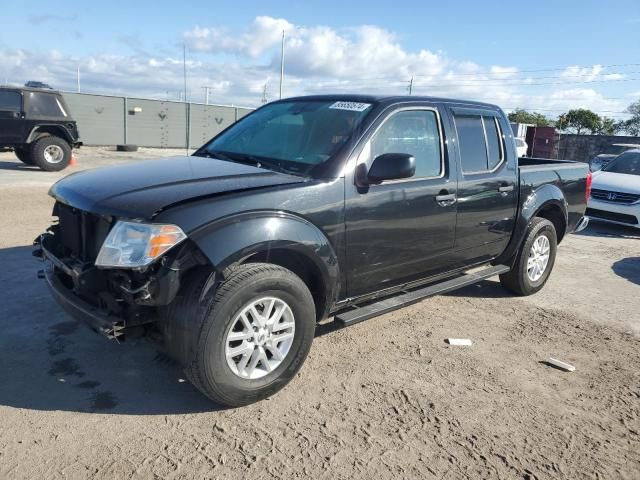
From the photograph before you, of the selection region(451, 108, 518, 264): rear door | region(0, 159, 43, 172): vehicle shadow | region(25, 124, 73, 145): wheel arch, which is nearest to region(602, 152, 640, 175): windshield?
region(451, 108, 518, 264): rear door

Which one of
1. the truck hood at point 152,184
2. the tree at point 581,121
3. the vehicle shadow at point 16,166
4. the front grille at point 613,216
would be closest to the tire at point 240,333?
the truck hood at point 152,184

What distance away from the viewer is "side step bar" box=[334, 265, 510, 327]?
3627 mm

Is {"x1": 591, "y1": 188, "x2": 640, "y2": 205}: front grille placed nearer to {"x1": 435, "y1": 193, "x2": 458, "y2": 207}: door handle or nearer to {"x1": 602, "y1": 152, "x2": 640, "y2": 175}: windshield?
{"x1": 602, "y1": 152, "x2": 640, "y2": 175}: windshield

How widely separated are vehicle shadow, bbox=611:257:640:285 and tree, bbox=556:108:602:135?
2118 inches

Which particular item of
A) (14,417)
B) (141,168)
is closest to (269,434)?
(14,417)

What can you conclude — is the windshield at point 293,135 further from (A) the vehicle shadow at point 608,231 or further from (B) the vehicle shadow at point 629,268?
(A) the vehicle shadow at point 608,231

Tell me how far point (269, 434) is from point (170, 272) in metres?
1.06

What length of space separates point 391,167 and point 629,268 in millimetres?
5213

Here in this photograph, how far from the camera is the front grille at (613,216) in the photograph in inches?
376

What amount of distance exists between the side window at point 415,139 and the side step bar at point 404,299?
0.93m

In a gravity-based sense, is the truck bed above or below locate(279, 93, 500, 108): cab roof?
below

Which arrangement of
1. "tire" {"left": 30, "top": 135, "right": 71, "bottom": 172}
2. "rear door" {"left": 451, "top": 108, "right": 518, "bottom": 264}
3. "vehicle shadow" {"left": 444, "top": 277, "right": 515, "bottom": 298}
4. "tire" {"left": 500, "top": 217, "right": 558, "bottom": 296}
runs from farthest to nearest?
1. "tire" {"left": 30, "top": 135, "right": 71, "bottom": 172}
2. "vehicle shadow" {"left": 444, "top": 277, "right": 515, "bottom": 298}
3. "tire" {"left": 500, "top": 217, "right": 558, "bottom": 296}
4. "rear door" {"left": 451, "top": 108, "right": 518, "bottom": 264}

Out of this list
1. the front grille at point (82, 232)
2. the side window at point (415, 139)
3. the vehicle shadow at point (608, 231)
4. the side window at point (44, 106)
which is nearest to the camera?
the front grille at point (82, 232)

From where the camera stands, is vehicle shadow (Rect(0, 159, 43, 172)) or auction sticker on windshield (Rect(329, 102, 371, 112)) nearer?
auction sticker on windshield (Rect(329, 102, 371, 112))
